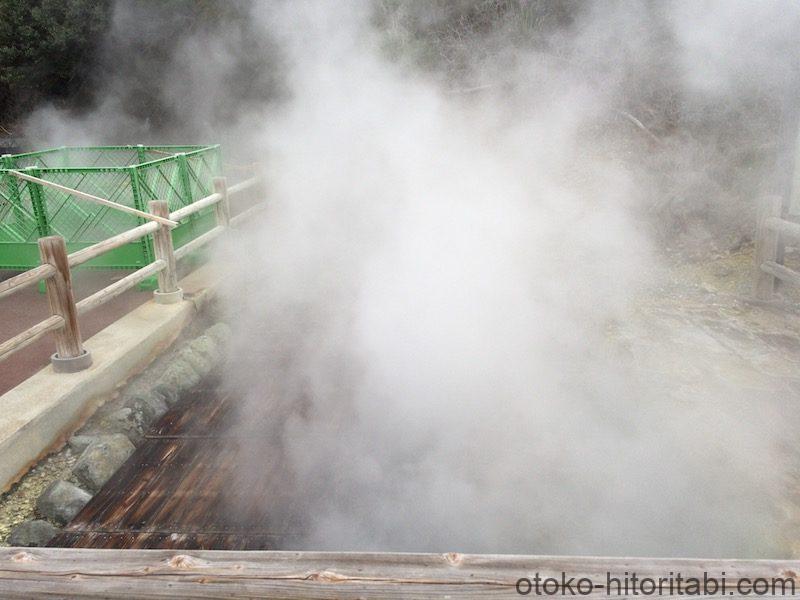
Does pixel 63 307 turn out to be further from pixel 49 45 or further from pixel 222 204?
pixel 49 45

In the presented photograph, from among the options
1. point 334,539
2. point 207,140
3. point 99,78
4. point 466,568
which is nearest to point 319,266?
point 334,539

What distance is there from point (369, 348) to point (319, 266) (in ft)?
6.01

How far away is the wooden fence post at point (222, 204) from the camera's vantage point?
5746mm

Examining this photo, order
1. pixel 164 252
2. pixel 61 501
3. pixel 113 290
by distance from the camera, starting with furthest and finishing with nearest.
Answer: pixel 164 252 < pixel 113 290 < pixel 61 501

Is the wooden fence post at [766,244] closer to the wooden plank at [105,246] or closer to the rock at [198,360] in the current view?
the rock at [198,360]

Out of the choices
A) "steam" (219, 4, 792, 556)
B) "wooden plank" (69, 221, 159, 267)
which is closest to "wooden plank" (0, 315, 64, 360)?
"wooden plank" (69, 221, 159, 267)

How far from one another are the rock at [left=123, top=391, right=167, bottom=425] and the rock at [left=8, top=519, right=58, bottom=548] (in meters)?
0.82

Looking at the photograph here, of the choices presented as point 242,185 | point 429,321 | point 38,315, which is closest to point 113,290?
point 38,315

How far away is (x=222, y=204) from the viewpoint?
5.80 m

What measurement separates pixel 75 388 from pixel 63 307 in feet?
1.39

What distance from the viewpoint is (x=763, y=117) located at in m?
5.98

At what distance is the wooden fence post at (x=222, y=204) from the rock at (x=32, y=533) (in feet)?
12.0

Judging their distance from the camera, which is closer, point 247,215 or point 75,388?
point 75,388

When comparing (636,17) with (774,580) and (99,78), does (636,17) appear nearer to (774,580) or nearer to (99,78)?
(774,580)
